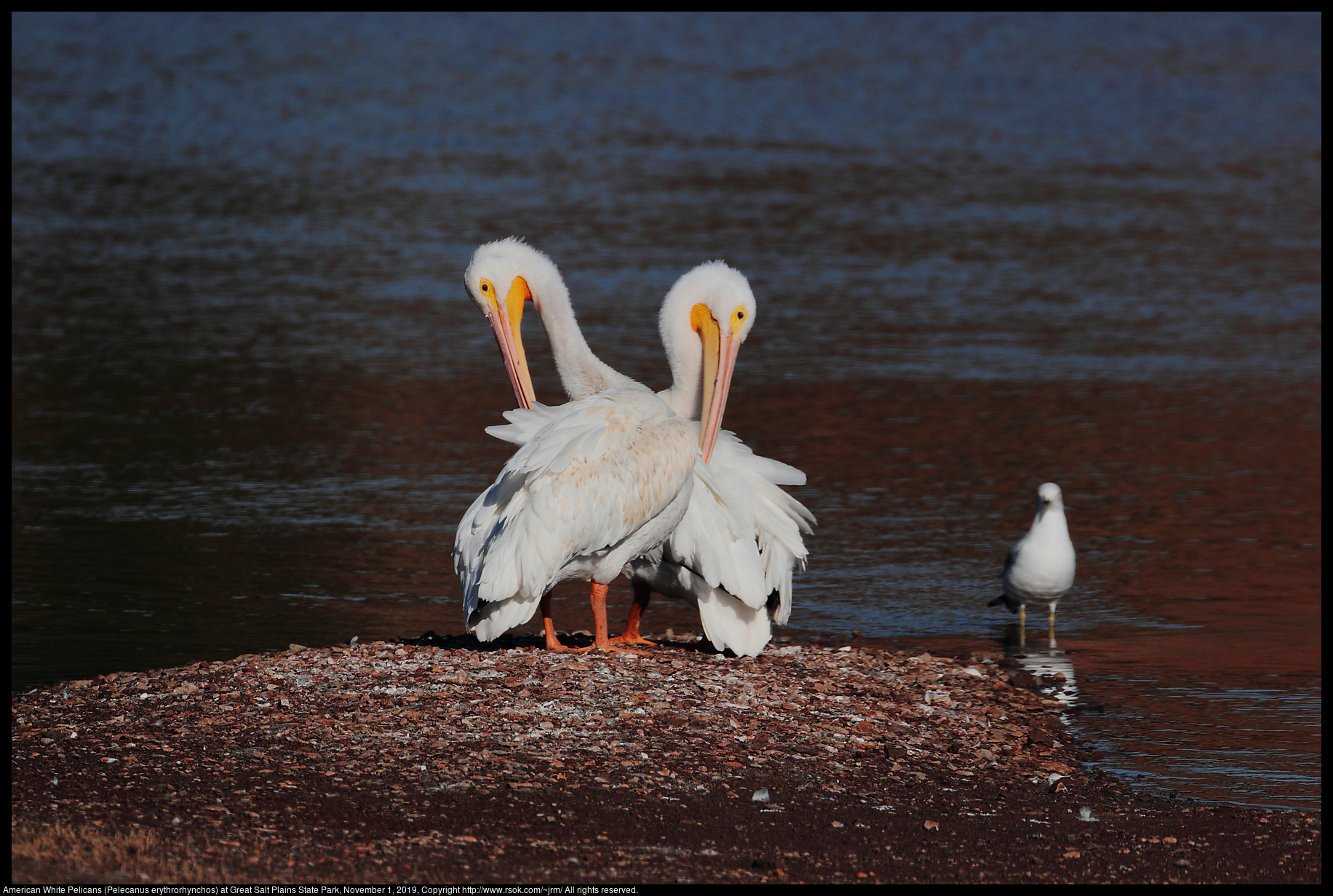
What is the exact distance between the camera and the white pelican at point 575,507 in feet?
22.1

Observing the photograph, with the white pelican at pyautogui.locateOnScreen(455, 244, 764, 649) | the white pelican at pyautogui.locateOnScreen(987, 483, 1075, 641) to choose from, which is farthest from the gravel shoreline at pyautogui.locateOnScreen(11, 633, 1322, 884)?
the white pelican at pyautogui.locateOnScreen(987, 483, 1075, 641)

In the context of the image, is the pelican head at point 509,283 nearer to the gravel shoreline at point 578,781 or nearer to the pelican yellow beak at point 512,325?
the pelican yellow beak at point 512,325

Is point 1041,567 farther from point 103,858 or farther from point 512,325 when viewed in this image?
point 103,858

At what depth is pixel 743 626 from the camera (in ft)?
23.6

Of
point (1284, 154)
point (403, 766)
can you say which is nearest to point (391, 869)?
point (403, 766)

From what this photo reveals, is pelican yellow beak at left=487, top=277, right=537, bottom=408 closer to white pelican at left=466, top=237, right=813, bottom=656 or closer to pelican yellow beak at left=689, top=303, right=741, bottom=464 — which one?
white pelican at left=466, top=237, right=813, bottom=656

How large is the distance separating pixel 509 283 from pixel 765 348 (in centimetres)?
740

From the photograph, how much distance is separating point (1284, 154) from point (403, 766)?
26051mm

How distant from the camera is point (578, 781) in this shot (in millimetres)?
5523

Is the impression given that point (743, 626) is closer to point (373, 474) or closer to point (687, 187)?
point (373, 474)

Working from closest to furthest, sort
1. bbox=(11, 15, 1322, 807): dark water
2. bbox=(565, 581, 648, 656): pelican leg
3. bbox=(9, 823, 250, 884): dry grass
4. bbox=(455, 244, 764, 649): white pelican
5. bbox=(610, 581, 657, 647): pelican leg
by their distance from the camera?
bbox=(9, 823, 250, 884): dry grass < bbox=(455, 244, 764, 649): white pelican < bbox=(565, 581, 648, 656): pelican leg < bbox=(610, 581, 657, 647): pelican leg < bbox=(11, 15, 1322, 807): dark water

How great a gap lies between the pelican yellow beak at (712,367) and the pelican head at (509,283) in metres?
0.81

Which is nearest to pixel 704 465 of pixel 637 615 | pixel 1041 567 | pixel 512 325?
pixel 637 615

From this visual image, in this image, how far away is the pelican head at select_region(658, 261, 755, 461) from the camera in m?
7.78
